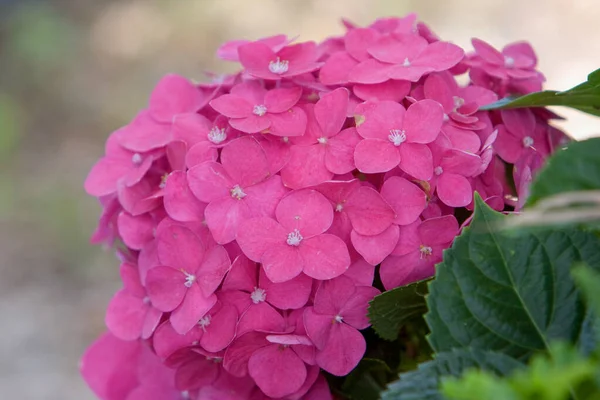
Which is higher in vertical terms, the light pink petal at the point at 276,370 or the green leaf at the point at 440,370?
the green leaf at the point at 440,370

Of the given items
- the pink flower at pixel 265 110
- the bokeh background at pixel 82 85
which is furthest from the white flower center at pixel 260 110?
the bokeh background at pixel 82 85

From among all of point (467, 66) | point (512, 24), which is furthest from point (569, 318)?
point (512, 24)

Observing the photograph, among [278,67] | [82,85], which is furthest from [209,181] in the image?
[82,85]

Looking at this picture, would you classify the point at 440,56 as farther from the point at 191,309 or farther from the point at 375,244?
the point at 191,309

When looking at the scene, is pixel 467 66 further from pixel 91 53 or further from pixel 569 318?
pixel 91 53

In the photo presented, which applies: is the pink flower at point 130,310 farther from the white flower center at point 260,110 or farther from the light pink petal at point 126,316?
the white flower center at point 260,110

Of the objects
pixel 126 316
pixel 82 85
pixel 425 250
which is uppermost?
pixel 425 250
